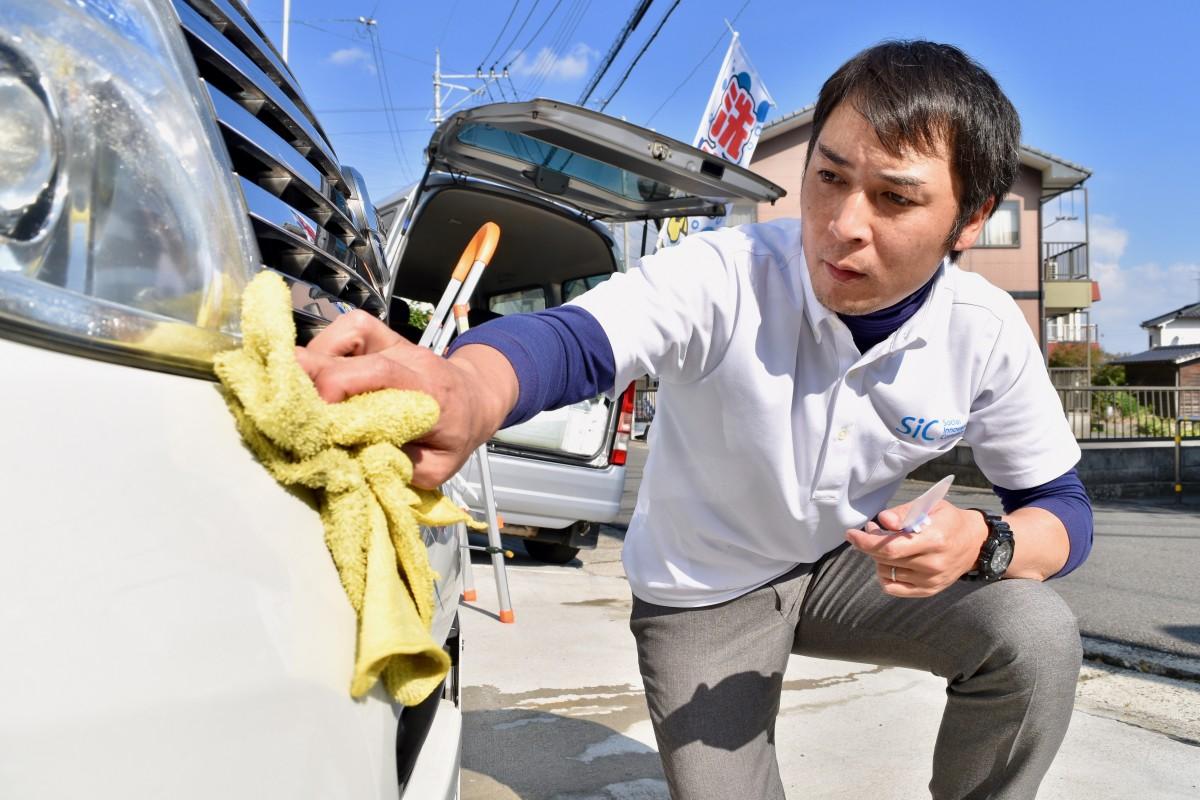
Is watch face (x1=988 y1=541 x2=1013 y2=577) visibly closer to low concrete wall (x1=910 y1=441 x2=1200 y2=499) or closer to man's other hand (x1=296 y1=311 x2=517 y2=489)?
man's other hand (x1=296 y1=311 x2=517 y2=489)

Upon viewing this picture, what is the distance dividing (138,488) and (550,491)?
13.4ft

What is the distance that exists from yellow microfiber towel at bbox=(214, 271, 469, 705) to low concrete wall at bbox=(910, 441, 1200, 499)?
33.1 feet

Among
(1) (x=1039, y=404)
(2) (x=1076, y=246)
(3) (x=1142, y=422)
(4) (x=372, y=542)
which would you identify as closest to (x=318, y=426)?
(4) (x=372, y=542)

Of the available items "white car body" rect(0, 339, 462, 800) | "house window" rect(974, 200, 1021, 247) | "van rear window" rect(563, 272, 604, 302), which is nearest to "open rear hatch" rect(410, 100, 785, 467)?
"van rear window" rect(563, 272, 604, 302)

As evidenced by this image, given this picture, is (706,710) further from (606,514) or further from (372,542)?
(606,514)

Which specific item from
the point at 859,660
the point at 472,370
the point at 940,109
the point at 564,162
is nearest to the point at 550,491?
the point at 564,162

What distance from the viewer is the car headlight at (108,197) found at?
70cm

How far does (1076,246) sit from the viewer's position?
2083 centimetres

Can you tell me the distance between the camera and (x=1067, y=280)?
20953 millimetres

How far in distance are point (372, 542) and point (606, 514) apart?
13.3ft

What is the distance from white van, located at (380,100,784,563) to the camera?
3488 millimetres

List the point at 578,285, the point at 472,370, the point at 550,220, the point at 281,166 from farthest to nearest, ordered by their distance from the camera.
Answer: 1. the point at 578,285
2. the point at 550,220
3. the point at 281,166
4. the point at 472,370

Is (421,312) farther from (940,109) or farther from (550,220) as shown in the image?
(940,109)

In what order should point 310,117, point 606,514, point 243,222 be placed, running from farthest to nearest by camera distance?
point 606,514
point 310,117
point 243,222
